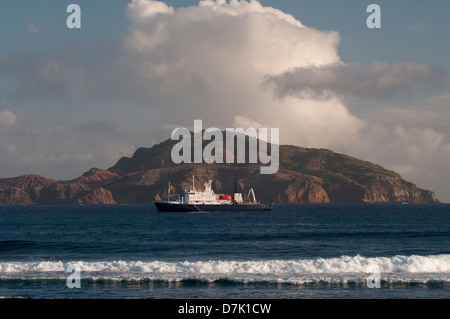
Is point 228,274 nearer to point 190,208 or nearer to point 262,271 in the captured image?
point 262,271

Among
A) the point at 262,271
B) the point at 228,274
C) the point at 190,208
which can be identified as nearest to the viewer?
the point at 228,274

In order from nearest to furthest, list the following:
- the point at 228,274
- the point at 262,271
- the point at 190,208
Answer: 1. the point at 228,274
2. the point at 262,271
3. the point at 190,208

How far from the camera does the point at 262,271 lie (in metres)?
31.8

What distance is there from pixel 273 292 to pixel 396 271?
1156cm

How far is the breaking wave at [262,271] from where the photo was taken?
28531mm

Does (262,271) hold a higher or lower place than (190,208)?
higher

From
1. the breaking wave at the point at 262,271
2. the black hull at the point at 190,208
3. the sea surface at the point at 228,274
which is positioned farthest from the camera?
the black hull at the point at 190,208

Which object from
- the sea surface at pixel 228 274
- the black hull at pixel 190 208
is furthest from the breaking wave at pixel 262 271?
the black hull at pixel 190 208

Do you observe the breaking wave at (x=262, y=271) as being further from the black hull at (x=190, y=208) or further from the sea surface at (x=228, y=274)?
the black hull at (x=190, y=208)

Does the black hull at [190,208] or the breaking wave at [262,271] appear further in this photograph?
the black hull at [190,208]

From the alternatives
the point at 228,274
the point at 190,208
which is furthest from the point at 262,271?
the point at 190,208

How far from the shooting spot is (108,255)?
4481cm
